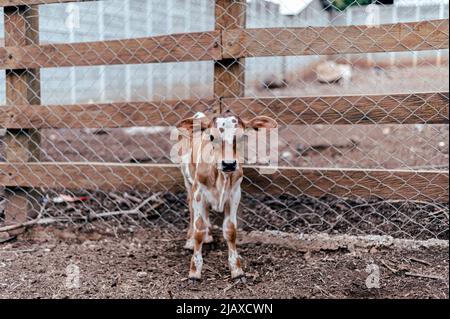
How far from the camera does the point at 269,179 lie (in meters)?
3.76

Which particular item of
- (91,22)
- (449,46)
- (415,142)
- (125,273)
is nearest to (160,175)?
(125,273)

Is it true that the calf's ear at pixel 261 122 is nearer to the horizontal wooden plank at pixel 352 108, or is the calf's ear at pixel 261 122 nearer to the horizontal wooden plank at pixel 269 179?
the horizontal wooden plank at pixel 352 108

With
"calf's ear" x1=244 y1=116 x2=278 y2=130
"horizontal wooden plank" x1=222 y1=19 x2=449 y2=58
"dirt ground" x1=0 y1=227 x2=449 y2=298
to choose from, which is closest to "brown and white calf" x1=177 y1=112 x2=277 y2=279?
"calf's ear" x1=244 y1=116 x2=278 y2=130

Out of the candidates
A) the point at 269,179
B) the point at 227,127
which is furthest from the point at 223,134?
the point at 269,179

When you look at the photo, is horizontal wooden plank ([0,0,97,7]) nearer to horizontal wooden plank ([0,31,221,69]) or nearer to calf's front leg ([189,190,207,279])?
horizontal wooden plank ([0,31,221,69])

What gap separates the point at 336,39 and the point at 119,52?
1.56m

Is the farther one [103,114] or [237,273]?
[103,114]

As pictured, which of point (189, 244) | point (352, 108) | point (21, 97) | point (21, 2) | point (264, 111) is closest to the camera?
point (352, 108)

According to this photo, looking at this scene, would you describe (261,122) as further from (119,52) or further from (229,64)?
(119,52)

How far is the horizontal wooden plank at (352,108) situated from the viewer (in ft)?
11.1

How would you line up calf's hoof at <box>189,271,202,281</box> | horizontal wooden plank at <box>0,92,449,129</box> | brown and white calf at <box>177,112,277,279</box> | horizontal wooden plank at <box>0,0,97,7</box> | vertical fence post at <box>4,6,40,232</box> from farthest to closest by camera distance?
1. vertical fence post at <box>4,6,40,232</box>
2. horizontal wooden plank at <box>0,0,97,7</box>
3. horizontal wooden plank at <box>0,92,449,129</box>
4. calf's hoof at <box>189,271,202,281</box>
5. brown and white calf at <box>177,112,277,279</box>

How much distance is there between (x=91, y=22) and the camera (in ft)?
24.7

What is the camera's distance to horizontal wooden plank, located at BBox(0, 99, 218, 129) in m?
3.86

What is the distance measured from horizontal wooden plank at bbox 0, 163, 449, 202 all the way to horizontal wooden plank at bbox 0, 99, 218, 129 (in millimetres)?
320
